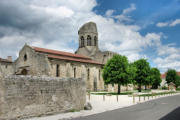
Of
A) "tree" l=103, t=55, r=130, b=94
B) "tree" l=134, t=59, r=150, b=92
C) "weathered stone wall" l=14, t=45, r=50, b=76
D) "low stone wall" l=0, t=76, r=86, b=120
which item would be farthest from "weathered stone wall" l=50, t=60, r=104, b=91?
"low stone wall" l=0, t=76, r=86, b=120

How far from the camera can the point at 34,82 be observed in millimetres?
10844

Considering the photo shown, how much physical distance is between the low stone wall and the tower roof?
1667 inches

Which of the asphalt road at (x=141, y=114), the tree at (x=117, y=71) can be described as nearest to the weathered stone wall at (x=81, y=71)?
the tree at (x=117, y=71)

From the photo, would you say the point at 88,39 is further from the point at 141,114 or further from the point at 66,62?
the point at 141,114

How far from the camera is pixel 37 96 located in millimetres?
10891

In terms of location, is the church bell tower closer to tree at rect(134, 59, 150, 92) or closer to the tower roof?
the tower roof

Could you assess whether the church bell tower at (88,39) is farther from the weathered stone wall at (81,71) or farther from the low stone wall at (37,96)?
the low stone wall at (37,96)

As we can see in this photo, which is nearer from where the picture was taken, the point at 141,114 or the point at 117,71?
the point at 141,114

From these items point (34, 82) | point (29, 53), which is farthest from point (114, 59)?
point (34, 82)

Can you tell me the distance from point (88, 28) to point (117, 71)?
77.0 feet

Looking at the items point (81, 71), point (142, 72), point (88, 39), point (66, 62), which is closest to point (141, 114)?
point (66, 62)

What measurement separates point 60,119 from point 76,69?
30.3 metres

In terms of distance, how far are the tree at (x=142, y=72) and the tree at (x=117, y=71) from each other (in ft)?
34.8

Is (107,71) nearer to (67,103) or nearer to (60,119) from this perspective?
(67,103)
